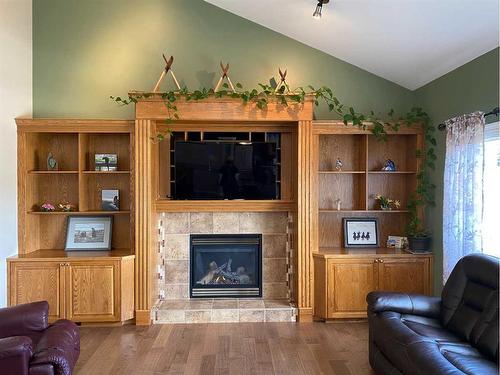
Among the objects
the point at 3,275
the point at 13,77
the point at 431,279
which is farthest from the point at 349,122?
the point at 3,275

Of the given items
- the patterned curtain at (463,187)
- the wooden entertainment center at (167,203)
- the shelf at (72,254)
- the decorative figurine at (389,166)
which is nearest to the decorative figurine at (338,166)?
the wooden entertainment center at (167,203)

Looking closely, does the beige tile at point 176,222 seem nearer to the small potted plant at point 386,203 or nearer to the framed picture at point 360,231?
the framed picture at point 360,231

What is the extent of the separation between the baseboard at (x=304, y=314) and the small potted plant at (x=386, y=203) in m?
1.44

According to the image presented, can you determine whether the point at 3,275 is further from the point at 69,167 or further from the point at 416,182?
the point at 416,182

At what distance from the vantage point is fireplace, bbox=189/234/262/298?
4.71 meters

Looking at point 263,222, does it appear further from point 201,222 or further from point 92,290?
point 92,290

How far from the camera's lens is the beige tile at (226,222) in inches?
185

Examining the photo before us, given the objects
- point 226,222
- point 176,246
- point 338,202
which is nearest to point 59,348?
point 176,246

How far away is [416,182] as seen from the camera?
4.51 meters

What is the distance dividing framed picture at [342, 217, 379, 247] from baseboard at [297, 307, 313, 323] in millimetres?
900

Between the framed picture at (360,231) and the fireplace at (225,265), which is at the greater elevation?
the framed picture at (360,231)

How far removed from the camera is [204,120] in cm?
429

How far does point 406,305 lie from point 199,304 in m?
2.32

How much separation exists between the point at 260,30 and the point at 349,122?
59.6 inches
